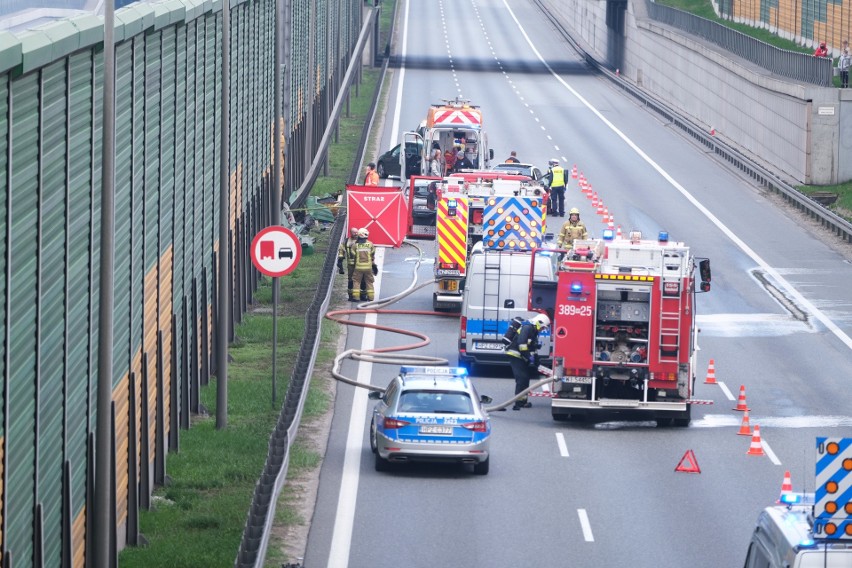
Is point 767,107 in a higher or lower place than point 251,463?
higher

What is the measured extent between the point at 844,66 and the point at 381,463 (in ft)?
158

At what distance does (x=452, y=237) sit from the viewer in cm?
3988

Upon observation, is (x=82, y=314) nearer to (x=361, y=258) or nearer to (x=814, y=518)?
(x=814, y=518)

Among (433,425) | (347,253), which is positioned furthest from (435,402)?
(347,253)

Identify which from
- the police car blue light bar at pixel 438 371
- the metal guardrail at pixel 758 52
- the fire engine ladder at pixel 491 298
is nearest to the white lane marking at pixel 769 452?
the police car blue light bar at pixel 438 371

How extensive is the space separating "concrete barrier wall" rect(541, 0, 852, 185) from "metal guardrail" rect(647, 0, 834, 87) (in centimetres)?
60

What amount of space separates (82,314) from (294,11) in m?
43.1

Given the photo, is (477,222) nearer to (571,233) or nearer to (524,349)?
(571,233)

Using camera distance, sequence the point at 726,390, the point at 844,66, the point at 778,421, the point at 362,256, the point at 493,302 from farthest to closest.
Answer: the point at 844,66
the point at 362,256
the point at 493,302
the point at 726,390
the point at 778,421

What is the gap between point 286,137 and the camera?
51.6m

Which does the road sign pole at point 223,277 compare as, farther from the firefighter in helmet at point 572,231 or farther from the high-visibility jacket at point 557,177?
the high-visibility jacket at point 557,177

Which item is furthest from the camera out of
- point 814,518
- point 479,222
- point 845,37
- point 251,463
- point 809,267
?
point 845,37

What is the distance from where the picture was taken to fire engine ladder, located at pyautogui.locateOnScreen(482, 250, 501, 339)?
33.2m

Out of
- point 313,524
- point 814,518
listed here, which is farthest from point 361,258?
point 814,518
